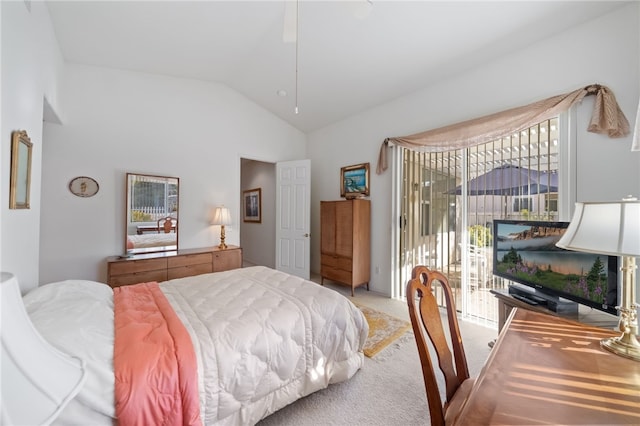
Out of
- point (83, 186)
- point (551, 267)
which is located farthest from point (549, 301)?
point (83, 186)

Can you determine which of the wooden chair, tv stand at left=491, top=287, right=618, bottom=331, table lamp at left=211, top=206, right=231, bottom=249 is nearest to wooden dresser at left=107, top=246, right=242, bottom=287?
table lamp at left=211, top=206, right=231, bottom=249

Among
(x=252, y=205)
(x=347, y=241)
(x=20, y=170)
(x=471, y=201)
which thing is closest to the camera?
(x=20, y=170)

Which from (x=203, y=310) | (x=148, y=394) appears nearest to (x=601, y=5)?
(x=203, y=310)

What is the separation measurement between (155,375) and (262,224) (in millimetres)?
4539

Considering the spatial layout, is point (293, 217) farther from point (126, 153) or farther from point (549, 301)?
point (549, 301)

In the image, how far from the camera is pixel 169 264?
3.32 metres

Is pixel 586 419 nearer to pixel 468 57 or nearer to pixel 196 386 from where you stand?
pixel 196 386

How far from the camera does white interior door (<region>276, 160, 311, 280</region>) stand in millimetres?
4551

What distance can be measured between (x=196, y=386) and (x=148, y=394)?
186 mm

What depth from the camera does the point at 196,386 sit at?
1195 mm

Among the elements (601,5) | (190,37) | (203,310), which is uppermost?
(190,37)

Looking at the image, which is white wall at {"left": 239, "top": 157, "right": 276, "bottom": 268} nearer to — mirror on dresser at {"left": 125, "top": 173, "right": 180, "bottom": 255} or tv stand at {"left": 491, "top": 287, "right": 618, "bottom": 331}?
mirror on dresser at {"left": 125, "top": 173, "right": 180, "bottom": 255}

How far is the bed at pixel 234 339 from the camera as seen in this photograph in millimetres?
1112

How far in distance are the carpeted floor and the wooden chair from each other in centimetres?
60
